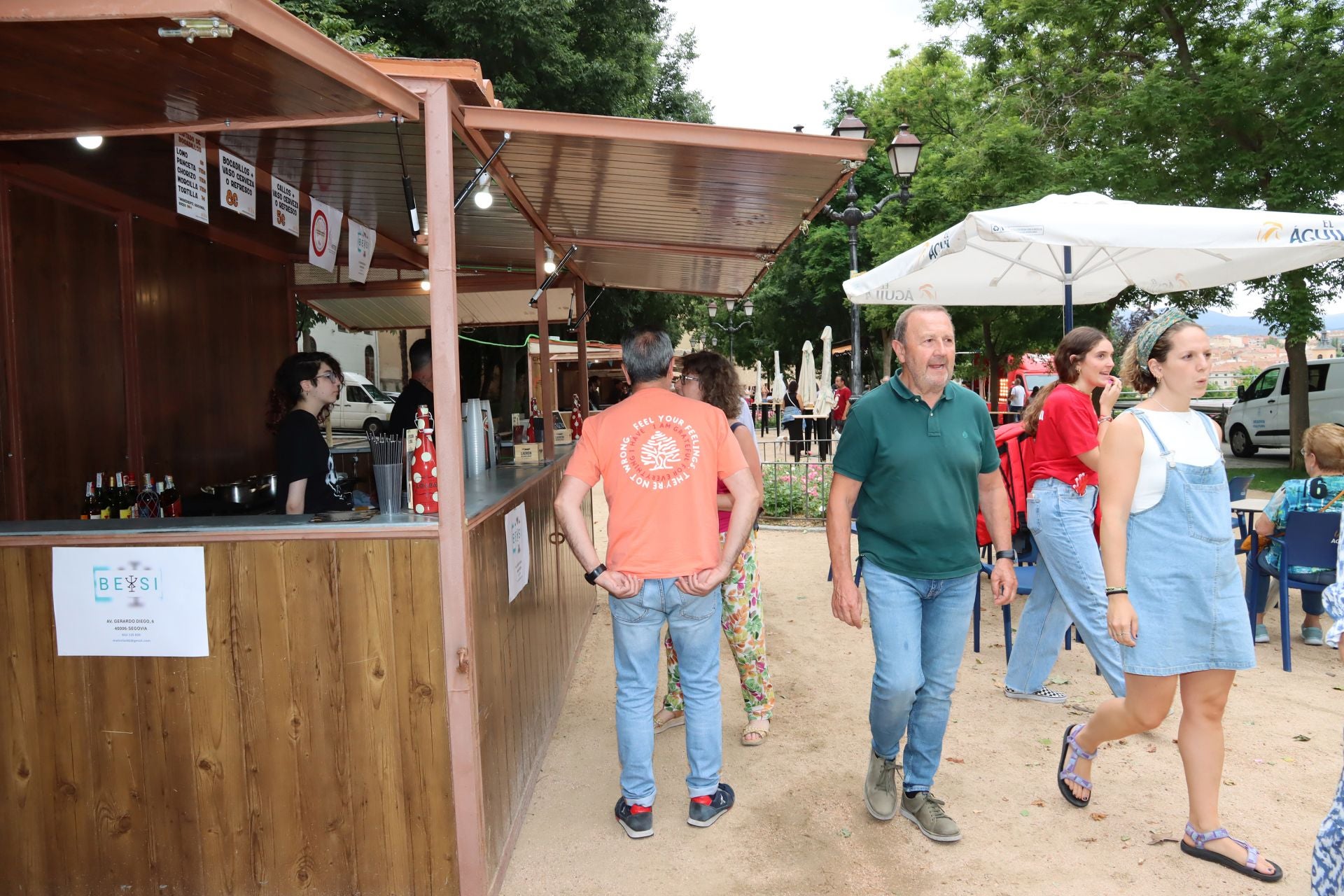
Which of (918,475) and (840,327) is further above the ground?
(840,327)

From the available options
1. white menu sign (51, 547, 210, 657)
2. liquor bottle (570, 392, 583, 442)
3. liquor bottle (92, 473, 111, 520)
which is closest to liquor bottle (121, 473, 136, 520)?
liquor bottle (92, 473, 111, 520)

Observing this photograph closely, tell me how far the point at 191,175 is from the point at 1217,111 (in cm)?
1354

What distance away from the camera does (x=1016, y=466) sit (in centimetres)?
528

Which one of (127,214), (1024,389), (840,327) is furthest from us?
(840,327)

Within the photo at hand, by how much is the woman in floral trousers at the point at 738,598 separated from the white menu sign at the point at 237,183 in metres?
1.92

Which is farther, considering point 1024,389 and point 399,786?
point 1024,389

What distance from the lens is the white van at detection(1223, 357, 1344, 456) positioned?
52.0 feet

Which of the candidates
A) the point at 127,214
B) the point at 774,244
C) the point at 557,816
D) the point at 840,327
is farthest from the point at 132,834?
the point at 840,327

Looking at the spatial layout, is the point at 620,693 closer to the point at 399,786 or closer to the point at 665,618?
the point at 665,618

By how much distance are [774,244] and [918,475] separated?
2.68 meters

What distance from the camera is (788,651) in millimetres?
5910

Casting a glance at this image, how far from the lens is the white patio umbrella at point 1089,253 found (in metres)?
4.90

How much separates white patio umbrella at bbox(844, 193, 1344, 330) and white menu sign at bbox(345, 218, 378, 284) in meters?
3.43

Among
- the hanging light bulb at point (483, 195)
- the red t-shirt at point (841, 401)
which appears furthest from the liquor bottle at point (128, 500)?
the red t-shirt at point (841, 401)
